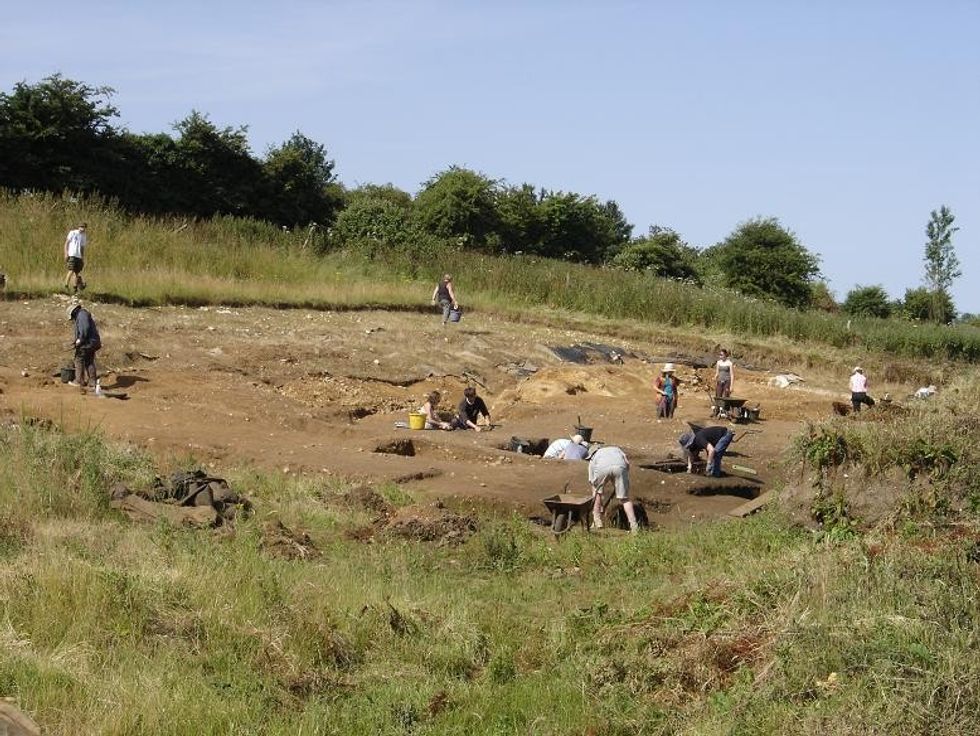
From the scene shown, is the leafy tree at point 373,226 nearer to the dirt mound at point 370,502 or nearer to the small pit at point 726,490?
the small pit at point 726,490

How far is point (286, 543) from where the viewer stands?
1213cm

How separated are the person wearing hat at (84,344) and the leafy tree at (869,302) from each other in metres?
45.6

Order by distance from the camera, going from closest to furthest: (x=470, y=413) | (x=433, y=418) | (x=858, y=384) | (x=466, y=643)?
(x=466, y=643) → (x=433, y=418) → (x=470, y=413) → (x=858, y=384)

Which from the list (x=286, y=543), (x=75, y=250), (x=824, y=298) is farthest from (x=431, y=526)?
(x=824, y=298)

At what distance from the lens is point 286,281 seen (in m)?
30.3

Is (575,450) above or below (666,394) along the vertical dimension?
below

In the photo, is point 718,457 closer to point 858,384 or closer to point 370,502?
point 370,502

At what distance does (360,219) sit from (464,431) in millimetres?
22824

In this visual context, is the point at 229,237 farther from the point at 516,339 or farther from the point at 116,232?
the point at 516,339

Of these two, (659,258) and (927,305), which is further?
(927,305)

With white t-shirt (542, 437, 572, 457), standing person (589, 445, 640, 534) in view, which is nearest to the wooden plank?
standing person (589, 445, 640, 534)

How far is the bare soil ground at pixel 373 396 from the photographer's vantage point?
1639 centimetres

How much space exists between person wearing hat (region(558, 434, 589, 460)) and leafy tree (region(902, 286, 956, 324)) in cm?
4503

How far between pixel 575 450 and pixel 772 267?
31.5 m
